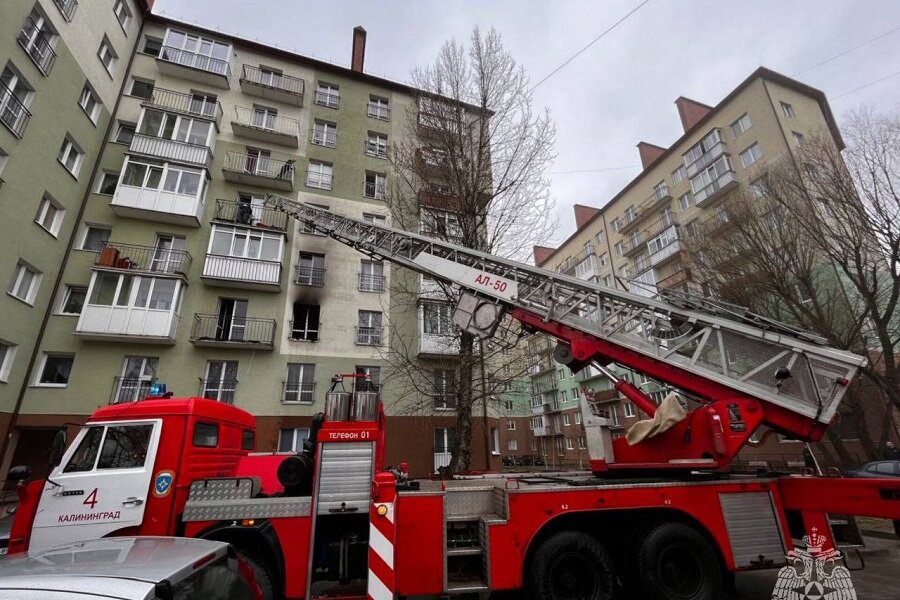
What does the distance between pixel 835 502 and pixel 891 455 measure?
15.4m

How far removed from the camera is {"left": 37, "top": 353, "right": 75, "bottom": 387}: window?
15.6m

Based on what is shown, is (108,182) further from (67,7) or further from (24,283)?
(67,7)

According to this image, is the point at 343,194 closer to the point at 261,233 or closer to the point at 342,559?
the point at 261,233

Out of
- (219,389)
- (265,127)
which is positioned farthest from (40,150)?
(219,389)

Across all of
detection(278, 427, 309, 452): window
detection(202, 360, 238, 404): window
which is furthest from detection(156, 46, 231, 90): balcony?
detection(278, 427, 309, 452): window

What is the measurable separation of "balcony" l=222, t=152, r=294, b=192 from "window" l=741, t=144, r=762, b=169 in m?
28.7

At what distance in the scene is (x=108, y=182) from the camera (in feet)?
62.2

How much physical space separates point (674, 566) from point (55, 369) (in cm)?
2166

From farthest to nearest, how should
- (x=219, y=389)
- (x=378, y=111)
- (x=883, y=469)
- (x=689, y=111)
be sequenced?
(x=689, y=111)
(x=378, y=111)
(x=219, y=389)
(x=883, y=469)

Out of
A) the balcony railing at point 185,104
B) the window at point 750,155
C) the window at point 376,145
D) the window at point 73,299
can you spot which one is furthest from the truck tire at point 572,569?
the window at point 750,155

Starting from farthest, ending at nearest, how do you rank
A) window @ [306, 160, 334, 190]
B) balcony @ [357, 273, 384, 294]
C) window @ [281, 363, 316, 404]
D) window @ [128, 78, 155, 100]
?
1. window @ [306, 160, 334, 190]
2. window @ [128, 78, 155, 100]
3. balcony @ [357, 273, 384, 294]
4. window @ [281, 363, 316, 404]

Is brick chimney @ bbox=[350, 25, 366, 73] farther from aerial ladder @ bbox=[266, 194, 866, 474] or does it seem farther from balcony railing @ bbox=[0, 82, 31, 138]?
aerial ladder @ bbox=[266, 194, 866, 474]

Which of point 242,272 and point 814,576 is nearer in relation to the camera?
point 814,576

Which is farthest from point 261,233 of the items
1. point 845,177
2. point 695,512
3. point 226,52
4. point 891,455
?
point 891,455
